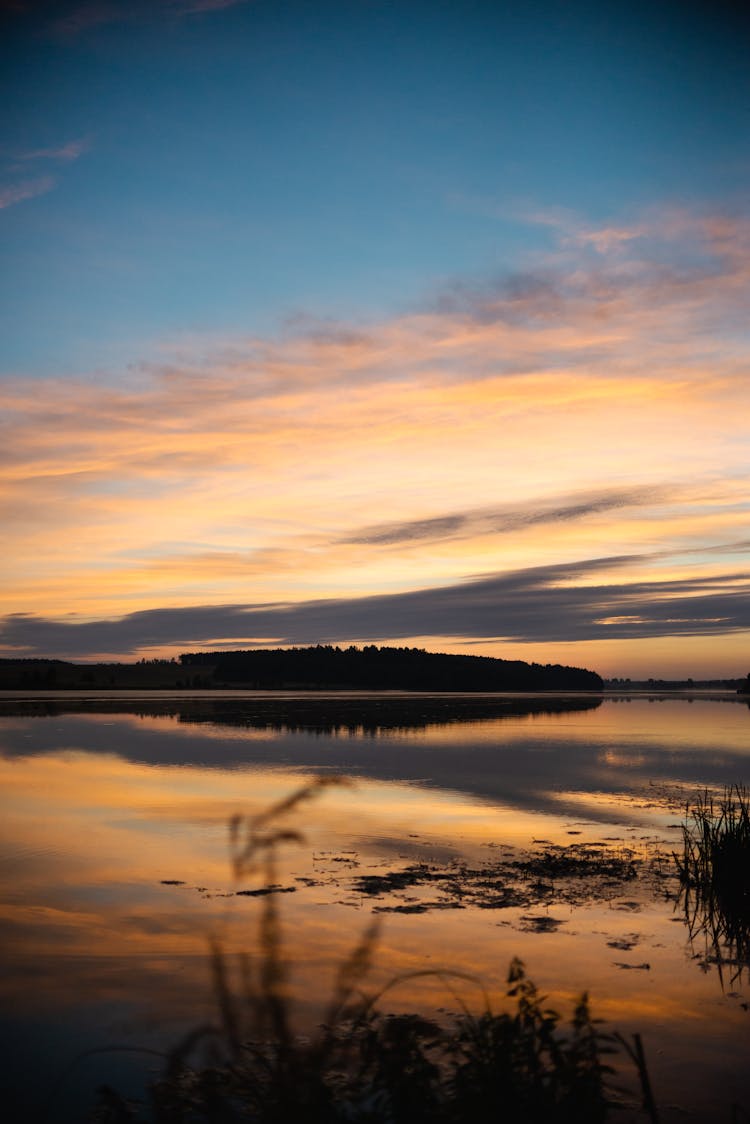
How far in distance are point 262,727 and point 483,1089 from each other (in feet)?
147

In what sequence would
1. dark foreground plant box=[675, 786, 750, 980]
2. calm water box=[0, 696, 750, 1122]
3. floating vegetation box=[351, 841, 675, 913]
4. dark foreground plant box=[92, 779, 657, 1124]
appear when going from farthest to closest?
floating vegetation box=[351, 841, 675, 913], dark foreground plant box=[675, 786, 750, 980], calm water box=[0, 696, 750, 1122], dark foreground plant box=[92, 779, 657, 1124]

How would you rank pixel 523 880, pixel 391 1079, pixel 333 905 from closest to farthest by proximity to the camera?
pixel 391 1079
pixel 333 905
pixel 523 880

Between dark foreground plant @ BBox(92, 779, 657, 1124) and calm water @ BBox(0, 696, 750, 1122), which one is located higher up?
dark foreground plant @ BBox(92, 779, 657, 1124)

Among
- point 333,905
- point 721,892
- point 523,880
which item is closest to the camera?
point 333,905

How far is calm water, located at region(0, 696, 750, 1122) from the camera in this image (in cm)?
830

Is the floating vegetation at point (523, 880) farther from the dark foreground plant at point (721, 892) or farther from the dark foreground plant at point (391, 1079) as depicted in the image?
the dark foreground plant at point (391, 1079)

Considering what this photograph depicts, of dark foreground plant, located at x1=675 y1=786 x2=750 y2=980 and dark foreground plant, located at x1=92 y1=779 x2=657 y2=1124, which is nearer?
dark foreground plant, located at x1=92 y1=779 x2=657 y2=1124

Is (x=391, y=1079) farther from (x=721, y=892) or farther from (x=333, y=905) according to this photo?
(x=721, y=892)

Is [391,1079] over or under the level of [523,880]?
over

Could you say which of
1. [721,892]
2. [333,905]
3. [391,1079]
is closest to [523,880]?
[721,892]

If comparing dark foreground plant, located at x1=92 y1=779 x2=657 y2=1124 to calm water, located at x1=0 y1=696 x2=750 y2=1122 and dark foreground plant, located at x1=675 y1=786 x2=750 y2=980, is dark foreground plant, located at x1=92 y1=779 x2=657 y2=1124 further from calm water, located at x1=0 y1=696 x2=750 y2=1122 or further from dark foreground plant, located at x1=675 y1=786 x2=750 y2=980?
dark foreground plant, located at x1=675 y1=786 x2=750 y2=980

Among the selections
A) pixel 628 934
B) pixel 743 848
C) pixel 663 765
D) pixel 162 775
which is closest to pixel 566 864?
pixel 743 848

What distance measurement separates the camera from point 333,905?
41.4 ft

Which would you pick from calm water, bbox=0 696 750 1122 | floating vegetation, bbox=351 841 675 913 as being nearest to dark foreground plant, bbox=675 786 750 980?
calm water, bbox=0 696 750 1122
